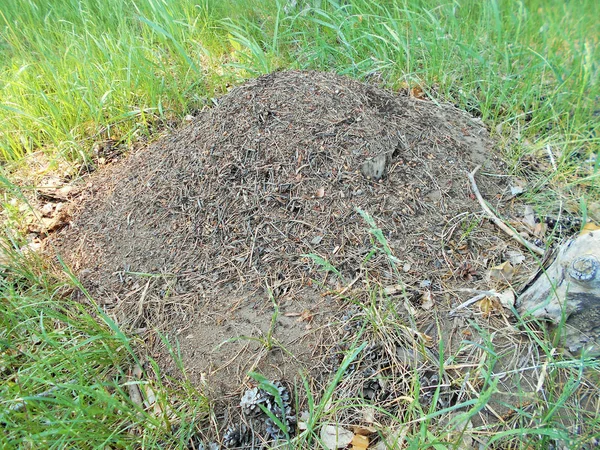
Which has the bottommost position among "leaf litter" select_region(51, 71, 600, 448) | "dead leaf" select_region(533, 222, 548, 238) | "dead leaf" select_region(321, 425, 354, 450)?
"dead leaf" select_region(533, 222, 548, 238)

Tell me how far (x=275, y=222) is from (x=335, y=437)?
3.23 ft

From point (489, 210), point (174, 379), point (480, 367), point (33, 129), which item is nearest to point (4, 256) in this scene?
point (33, 129)

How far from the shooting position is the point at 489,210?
2.15 m

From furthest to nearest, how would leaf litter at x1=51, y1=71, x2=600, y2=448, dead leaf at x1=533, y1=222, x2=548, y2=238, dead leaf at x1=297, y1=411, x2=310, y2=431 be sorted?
dead leaf at x1=533, y1=222, x2=548, y2=238
leaf litter at x1=51, y1=71, x2=600, y2=448
dead leaf at x1=297, y1=411, x2=310, y2=431

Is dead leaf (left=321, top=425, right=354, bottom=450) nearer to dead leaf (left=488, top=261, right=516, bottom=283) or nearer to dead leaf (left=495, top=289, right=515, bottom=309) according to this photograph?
dead leaf (left=495, top=289, right=515, bottom=309)

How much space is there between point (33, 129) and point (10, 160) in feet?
0.86

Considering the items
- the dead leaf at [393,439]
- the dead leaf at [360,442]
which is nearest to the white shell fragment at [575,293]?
the dead leaf at [393,439]

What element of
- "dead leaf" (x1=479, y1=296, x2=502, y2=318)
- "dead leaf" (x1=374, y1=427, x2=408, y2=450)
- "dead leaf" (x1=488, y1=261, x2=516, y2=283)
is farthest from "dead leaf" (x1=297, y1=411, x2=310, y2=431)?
"dead leaf" (x1=488, y1=261, x2=516, y2=283)

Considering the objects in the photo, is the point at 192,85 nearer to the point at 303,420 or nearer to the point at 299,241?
the point at 299,241

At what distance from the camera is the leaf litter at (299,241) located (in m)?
1.72

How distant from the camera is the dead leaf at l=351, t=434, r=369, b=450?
1.49m

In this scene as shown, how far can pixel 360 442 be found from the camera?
151cm

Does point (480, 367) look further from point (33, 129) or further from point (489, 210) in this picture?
point (33, 129)

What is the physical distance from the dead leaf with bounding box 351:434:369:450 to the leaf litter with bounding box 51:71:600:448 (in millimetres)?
64
